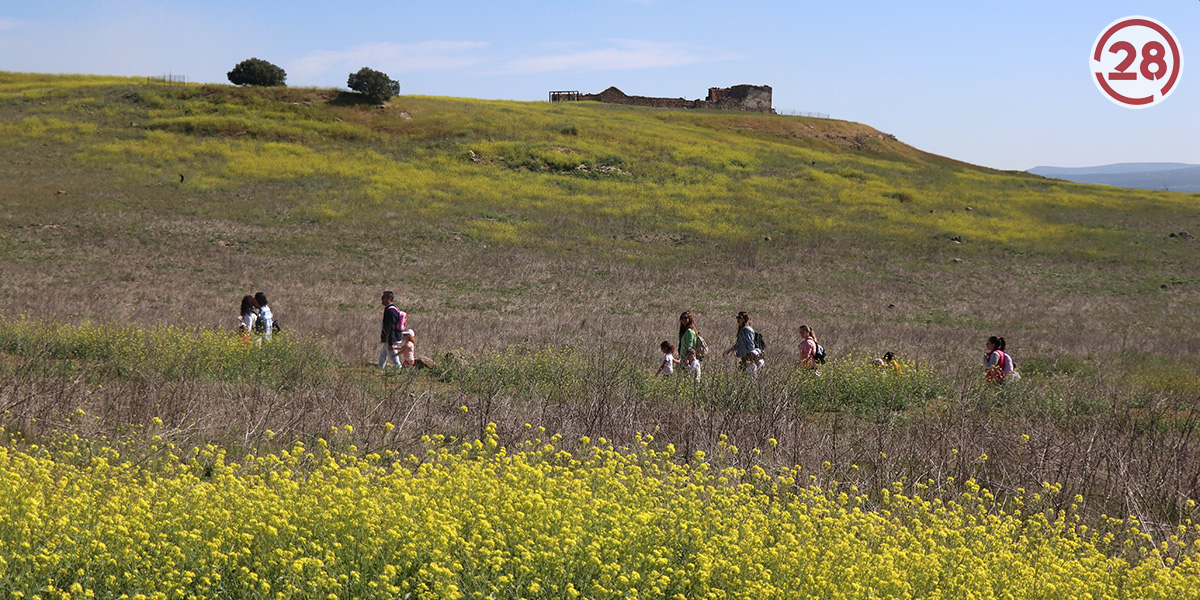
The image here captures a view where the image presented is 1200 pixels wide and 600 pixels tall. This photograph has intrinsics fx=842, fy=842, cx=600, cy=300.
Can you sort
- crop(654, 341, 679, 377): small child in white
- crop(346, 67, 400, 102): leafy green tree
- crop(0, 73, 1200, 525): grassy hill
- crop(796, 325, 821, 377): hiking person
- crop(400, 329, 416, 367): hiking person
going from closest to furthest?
crop(0, 73, 1200, 525): grassy hill < crop(654, 341, 679, 377): small child in white < crop(796, 325, 821, 377): hiking person < crop(400, 329, 416, 367): hiking person < crop(346, 67, 400, 102): leafy green tree

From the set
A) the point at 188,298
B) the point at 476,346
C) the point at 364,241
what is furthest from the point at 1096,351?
the point at 364,241

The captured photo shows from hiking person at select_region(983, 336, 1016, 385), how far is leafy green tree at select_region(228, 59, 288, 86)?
A: 54737 millimetres

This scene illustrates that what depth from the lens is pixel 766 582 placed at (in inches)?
158

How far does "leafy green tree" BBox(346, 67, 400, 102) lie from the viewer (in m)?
53.0

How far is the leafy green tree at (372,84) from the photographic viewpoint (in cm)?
5300

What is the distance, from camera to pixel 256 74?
185 ft

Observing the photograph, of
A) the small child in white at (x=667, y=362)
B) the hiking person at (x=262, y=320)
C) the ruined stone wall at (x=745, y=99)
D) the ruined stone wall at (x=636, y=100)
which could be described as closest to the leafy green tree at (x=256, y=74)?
the ruined stone wall at (x=636, y=100)

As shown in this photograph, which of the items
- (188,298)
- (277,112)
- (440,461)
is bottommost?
(188,298)

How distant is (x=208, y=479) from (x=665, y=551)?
153 inches

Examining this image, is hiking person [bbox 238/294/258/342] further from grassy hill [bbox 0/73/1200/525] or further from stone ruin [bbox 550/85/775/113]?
stone ruin [bbox 550/85/775/113]

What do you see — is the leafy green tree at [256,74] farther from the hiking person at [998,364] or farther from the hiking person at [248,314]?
the hiking person at [998,364]

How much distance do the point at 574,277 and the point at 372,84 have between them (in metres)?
32.8

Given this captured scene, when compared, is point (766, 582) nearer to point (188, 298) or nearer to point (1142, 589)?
point (1142, 589)

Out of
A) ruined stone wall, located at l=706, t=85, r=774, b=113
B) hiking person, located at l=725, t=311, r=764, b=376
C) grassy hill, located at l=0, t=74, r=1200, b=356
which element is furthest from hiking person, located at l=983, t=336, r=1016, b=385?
ruined stone wall, located at l=706, t=85, r=774, b=113
